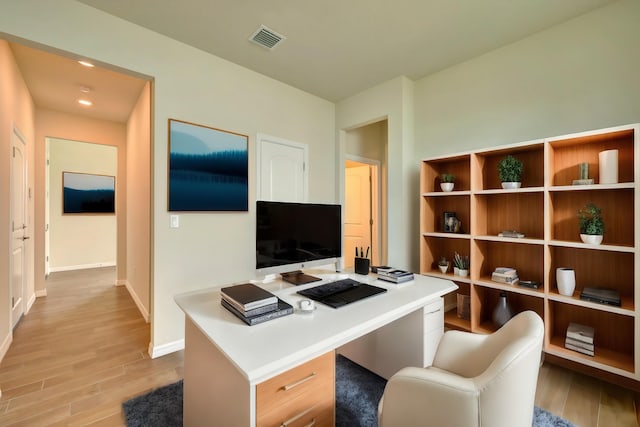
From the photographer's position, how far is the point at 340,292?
1.51 meters

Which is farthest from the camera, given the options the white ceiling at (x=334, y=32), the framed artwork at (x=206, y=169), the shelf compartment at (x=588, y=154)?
the framed artwork at (x=206, y=169)

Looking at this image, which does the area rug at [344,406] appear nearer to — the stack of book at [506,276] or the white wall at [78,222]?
the stack of book at [506,276]

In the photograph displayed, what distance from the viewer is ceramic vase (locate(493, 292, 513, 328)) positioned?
225 cm

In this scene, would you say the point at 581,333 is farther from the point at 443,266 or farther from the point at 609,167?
the point at 609,167

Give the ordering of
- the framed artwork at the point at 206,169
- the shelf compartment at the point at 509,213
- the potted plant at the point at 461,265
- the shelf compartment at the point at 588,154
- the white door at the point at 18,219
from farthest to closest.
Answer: the white door at the point at 18,219
the potted plant at the point at 461,265
the framed artwork at the point at 206,169
the shelf compartment at the point at 509,213
the shelf compartment at the point at 588,154

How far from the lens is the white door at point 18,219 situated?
2.62 metres

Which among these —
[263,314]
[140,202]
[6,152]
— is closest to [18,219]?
[6,152]

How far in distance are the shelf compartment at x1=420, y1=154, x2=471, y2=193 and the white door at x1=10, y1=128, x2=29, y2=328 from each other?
3916mm

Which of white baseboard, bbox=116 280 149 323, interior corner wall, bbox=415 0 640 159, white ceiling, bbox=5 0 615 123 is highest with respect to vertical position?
white ceiling, bbox=5 0 615 123

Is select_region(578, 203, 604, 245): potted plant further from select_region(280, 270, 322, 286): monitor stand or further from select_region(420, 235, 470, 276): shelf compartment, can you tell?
select_region(280, 270, 322, 286): monitor stand

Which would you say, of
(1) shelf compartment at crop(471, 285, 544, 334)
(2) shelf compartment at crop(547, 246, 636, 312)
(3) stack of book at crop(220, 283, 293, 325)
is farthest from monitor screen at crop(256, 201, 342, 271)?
(2) shelf compartment at crop(547, 246, 636, 312)

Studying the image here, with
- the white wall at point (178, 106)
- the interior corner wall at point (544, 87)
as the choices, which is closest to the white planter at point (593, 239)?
the interior corner wall at point (544, 87)

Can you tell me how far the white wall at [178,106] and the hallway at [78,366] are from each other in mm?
311

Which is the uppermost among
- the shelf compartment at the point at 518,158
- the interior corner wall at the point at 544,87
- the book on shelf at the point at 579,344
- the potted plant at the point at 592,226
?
the interior corner wall at the point at 544,87
